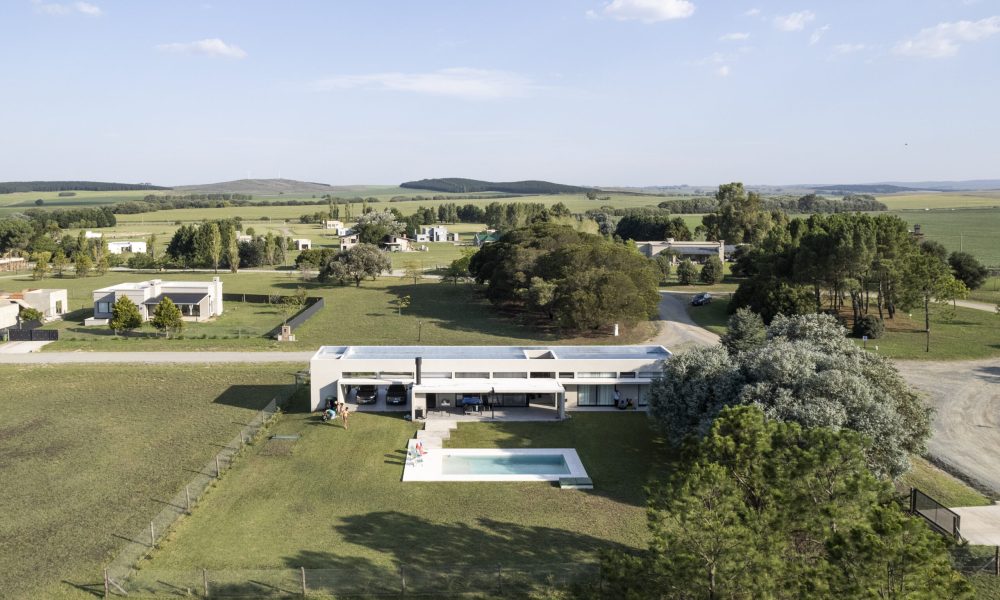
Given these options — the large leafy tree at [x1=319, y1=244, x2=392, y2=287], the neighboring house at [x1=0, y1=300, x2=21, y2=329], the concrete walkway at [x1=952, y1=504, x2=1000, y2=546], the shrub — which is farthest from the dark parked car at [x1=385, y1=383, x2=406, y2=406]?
the large leafy tree at [x1=319, y1=244, x2=392, y2=287]

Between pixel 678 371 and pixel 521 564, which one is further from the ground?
pixel 678 371

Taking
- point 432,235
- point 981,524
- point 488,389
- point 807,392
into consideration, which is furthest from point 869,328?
point 432,235

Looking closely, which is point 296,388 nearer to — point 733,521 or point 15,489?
point 15,489

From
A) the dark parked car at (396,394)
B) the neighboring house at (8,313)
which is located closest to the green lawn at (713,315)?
the dark parked car at (396,394)

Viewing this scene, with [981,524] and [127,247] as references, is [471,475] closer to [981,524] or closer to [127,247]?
[981,524]

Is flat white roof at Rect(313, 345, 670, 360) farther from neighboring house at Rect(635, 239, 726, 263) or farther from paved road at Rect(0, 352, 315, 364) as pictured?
neighboring house at Rect(635, 239, 726, 263)

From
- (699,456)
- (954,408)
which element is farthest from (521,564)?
(954,408)

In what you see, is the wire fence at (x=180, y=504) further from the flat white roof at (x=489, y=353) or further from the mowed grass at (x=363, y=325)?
the mowed grass at (x=363, y=325)
